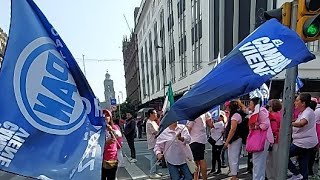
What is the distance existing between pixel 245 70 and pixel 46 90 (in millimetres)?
1467

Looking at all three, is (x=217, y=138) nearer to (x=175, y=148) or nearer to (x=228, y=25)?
(x=175, y=148)

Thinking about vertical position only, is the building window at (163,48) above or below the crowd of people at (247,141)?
above

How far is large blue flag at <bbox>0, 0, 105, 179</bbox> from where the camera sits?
242cm

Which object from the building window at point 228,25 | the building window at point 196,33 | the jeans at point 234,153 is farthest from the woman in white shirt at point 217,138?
the building window at point 196,33

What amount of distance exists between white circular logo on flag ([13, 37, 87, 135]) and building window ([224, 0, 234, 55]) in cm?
2196

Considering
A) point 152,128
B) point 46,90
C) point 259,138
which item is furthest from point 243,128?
point 46,90

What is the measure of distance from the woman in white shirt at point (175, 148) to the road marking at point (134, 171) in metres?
2.87

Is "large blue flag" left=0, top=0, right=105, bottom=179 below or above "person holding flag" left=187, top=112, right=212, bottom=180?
above

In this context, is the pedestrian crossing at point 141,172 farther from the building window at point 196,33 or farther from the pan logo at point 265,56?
the building window at point 196,33

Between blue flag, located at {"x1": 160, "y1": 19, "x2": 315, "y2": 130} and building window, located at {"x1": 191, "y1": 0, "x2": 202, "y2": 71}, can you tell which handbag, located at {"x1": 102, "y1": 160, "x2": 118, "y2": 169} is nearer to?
blue flag, located at {"x1": 160, "y1": 19, "x2": 315, "y2": 130}

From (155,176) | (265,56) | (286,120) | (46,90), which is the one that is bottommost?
(155,176)

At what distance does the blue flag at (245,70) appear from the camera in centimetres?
268

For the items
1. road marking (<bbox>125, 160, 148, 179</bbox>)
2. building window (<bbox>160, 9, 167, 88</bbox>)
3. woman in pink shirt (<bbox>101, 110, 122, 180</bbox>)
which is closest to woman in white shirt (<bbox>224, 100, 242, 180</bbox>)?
woman in pink shirt (<bbox>101, 110, 122, 180</bbox>)

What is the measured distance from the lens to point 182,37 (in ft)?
110
